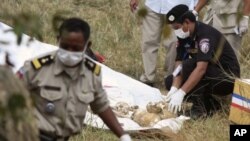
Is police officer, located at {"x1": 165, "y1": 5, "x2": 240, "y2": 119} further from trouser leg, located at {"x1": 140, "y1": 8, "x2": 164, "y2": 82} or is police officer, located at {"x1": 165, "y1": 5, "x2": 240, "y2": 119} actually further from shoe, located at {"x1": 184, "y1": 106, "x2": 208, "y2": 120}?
trouser leg, located at {"x1": 140, "y1": 8, "x2": 164, "y2": 82}

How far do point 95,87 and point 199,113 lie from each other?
2.59m

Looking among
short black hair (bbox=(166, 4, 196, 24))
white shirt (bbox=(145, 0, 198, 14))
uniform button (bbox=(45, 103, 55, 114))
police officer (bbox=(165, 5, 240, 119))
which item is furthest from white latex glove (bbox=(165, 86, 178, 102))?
uniform button (bbox=(45, 103, 55, 114))

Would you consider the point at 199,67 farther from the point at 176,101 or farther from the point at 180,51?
the point at 180,51

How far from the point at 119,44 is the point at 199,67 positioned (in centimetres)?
252

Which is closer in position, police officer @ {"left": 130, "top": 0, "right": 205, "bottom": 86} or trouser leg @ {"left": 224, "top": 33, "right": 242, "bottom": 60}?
trouser leg @ {"left": 224, "top": 33, "right": 242, "bottom": 60}

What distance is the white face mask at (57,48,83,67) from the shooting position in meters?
2.94

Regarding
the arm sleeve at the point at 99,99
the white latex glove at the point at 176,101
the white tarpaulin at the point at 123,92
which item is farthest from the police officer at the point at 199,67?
the arm sleeve at the point at 99,99

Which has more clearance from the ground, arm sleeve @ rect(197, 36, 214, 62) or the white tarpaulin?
arm sleeve @ rect(197, 36, 214, 62)

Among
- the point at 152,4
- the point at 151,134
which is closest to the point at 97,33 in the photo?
the point at 152,4

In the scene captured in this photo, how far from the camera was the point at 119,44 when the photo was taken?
8.05 meters

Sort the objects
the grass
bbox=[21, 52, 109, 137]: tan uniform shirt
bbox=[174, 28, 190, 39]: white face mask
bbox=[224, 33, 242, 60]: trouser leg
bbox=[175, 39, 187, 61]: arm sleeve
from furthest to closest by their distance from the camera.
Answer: bbox=[224, 33, 242, 60]: trouser leg < bbox=[175, 39, 187, 61]: arm sleeve < bbox=[174, 28, 190, 39]: white face mask < the grass < bbox=[21, 52, 109, 137]: tan uniform shirt

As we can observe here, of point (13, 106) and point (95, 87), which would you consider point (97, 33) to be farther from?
point (13, 106)

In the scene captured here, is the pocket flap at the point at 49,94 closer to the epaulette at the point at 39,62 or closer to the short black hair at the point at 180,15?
the epaulette at the point at 39,62

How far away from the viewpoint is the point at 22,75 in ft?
9.77
